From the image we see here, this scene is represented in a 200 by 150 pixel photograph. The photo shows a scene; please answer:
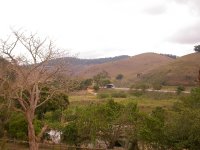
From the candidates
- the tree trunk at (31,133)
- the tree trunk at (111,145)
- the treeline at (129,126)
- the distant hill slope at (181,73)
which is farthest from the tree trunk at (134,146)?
the distant hill slope at (181,73)

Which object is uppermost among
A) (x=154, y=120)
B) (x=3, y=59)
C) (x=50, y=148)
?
(x=3, y=59)

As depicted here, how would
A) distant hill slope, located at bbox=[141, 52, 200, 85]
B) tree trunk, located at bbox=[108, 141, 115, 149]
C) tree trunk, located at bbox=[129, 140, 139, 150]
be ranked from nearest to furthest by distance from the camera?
1. tree trunk, located at bbox=[129, 140, 139, 150]
2. tree trunk, located at bbox=[108, 141, 115, 149]
3. distant hill slope, located at bbox=[141, 52, 200, 85]

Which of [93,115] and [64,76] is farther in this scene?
[93,115]

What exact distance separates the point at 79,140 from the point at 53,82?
7.35 metres

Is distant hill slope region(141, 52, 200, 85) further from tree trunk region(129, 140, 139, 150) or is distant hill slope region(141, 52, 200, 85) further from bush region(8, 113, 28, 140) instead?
bush region(8, 113, 28, 140)

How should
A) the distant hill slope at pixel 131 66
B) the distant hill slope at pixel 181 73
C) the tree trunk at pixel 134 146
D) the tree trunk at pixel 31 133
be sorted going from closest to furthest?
the tree trunk at pixel 31 133
the tree trunk at pixel 134 146
the distant hill slope at pixel 181 73
the distant hill slope at pixel 131 66

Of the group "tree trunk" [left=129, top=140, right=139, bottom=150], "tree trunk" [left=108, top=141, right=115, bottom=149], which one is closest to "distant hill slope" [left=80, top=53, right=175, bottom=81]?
"tree trunk" [left=108, top=141, right=115, bottom=149]

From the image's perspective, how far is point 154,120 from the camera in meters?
22.1

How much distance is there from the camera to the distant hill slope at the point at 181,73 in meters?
97.7

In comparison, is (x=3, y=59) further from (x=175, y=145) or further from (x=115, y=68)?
(x=115, y=68)

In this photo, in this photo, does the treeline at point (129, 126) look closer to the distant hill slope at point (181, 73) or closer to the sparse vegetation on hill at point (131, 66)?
the distant hill slope at point (181, 73)

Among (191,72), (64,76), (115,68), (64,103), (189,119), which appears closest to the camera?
(189,119)

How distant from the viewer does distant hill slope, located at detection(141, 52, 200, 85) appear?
97738 millimetres

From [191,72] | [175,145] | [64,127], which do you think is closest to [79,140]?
[64,127]
